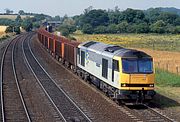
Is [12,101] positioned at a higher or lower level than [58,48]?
lower

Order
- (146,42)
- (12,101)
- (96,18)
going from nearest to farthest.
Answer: (12,101) → (146,42) → (96,18)

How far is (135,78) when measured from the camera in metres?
20.8

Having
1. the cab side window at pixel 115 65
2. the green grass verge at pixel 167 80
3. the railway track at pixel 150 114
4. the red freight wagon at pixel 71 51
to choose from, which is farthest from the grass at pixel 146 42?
the railway track at pixel 150 114

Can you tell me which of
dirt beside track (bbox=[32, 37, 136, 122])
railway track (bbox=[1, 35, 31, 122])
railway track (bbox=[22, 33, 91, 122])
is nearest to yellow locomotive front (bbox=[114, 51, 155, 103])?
dirt beside track (bbox=[32, 37, 136, 122])

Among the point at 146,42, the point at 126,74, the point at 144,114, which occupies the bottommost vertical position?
the point at 146,42

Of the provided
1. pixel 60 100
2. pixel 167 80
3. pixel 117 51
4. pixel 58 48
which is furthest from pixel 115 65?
pixel 58 48

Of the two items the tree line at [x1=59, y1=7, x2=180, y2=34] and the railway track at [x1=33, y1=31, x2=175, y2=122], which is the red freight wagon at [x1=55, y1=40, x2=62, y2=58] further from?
the tree line at [x1=59, y1=7, x2=180, y2=34]

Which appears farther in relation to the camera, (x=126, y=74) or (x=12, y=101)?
(x=12, y=101)

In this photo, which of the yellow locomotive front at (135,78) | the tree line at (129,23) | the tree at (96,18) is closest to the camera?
the yellow locomotive front at (135,78)

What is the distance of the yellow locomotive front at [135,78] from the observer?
20719 millimetres

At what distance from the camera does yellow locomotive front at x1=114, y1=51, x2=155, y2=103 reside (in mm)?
20719

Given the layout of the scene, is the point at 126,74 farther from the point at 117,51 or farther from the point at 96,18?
the point at 96,18

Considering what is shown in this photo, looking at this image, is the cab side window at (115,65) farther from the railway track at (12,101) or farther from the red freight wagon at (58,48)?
the red freight wagon at (58,48)

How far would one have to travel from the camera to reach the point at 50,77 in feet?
110
